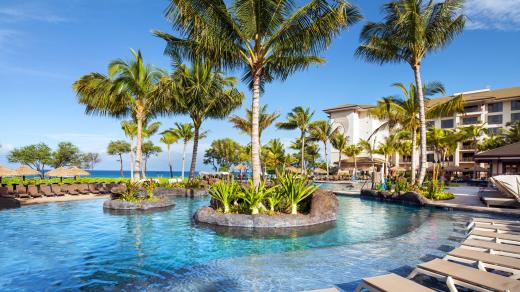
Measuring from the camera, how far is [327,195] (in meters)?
12.6

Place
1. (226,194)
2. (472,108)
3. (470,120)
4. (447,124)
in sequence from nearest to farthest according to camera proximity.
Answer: (226,194)
(470,120)
(472,108)
(447,124)

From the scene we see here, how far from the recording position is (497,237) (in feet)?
22.7

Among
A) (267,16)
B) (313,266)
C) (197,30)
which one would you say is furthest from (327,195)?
(197,30)

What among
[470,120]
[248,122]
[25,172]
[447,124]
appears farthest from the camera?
[447,124]

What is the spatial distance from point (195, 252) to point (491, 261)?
19.4ft

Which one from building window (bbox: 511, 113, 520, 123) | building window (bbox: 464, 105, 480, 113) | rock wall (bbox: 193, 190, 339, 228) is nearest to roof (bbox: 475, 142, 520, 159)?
rock wall (bbox: 193, 190, 339, 228)

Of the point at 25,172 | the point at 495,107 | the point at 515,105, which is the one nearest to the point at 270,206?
the point at 25,172

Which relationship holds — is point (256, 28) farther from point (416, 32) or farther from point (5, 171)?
point (5, 171)

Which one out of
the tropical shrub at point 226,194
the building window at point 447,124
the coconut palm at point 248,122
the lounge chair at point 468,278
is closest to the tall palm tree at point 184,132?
the coconut palm at point 248,122

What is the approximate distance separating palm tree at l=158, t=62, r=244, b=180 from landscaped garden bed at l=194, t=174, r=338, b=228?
35.6 feet

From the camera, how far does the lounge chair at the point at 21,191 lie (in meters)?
18.7

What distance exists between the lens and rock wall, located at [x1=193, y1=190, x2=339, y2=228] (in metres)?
10.7

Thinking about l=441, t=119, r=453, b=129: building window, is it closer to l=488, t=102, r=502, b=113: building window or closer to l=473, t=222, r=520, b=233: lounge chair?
l=488, t=102, r=502, b=113: building window

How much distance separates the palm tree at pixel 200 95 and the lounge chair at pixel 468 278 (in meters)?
18.3
